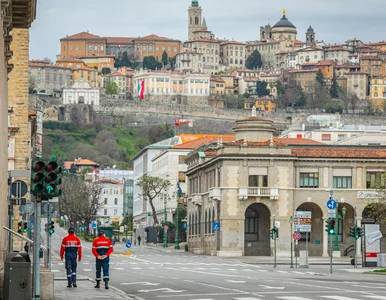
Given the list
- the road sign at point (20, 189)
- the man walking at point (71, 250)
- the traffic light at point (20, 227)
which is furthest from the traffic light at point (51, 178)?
the traffic light at point (20, 227)

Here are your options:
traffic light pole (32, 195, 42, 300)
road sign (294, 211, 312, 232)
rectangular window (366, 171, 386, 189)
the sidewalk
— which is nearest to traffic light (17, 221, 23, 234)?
road sign (294, 211, 312, 232)

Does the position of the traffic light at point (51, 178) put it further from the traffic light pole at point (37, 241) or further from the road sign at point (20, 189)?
the road sign at point (20, 189)

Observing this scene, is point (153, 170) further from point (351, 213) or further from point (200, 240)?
point (351, 213)

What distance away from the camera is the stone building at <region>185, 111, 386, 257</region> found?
8750 cm

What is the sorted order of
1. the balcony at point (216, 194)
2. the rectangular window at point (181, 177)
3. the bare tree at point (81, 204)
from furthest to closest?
1. the bare tree at point (81, 204)
2. the rectangular window at point (181, 177)
3. the balcony at point (216, 194)

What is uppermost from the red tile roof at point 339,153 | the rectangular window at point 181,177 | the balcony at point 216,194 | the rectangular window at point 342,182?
the rectangular window at point 181,177

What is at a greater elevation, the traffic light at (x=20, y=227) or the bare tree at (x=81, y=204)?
the bare tree at (x=81, y=204)

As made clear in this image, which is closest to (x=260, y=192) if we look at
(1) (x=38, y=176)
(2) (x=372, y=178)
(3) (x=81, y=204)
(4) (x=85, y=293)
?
(2) (x=372, y=178)

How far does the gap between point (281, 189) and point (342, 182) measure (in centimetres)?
463

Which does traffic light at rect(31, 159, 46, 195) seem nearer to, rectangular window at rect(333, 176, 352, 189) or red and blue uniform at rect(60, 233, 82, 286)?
red and blue uniform at rect(60, 233, 82, 286)

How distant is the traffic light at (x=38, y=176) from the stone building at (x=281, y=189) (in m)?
64.2

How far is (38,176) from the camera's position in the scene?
22.4 meters

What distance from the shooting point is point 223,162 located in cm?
8781

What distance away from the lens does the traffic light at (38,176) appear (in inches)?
879
